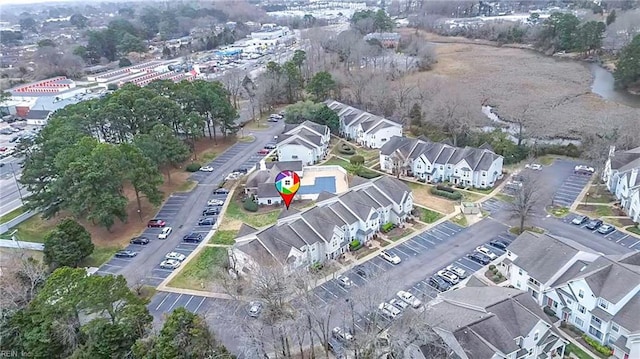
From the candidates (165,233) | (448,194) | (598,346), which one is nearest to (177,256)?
(165,233)

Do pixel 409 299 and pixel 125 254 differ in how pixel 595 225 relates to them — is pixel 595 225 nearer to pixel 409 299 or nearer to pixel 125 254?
pixel 409 299

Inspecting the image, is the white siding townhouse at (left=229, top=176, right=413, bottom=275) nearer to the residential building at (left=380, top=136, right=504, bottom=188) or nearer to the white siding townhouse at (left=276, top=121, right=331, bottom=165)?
the residential building at (left=380, top=136, right=504, bottom=188)

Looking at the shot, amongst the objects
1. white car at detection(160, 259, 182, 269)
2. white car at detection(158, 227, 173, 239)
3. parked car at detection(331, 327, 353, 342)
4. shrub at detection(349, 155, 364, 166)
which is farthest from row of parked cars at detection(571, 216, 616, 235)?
white car at detection(158, 227, 173, 239)

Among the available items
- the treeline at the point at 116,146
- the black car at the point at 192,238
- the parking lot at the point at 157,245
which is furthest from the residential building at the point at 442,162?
the treeline at the point at 116,146

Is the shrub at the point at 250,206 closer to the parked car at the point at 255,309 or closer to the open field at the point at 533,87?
the parked car at the point at 255,309

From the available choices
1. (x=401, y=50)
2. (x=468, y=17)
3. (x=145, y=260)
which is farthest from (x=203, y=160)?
(x=468, y=17)

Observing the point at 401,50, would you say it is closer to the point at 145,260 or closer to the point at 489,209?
the point at 489,209
